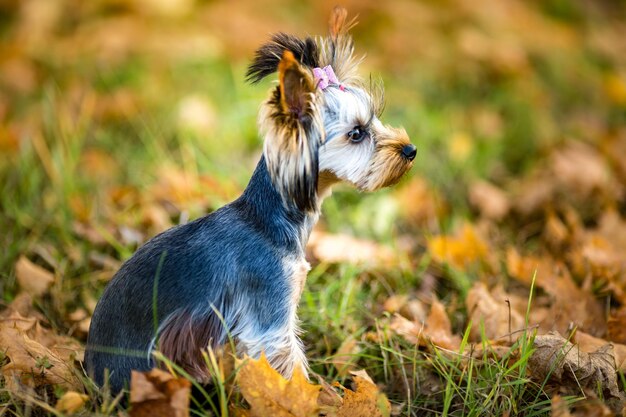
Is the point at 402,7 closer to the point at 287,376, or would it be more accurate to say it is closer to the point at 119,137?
the point at 119,137

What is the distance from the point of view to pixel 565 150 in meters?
5.46

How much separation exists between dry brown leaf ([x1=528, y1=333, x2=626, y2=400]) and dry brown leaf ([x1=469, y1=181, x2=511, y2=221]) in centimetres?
194

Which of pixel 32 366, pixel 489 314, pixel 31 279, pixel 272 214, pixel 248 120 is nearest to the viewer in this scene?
pixel 32 366

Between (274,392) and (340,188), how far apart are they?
2.57 meters

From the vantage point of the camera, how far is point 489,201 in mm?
4750

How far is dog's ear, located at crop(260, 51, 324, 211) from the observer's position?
100 inches

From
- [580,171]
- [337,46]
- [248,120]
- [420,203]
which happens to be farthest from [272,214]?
[580,171]

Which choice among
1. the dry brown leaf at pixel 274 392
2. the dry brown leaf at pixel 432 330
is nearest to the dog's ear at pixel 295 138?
the dry brown leaf at pixel 274 392

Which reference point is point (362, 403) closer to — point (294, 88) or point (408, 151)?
point (408, 151)

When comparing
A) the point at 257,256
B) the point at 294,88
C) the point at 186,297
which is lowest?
the point at 186,297

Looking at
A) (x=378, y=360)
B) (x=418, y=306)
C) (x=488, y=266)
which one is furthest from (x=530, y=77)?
(x=378, y=360)

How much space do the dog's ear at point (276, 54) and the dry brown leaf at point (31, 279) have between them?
171 cm

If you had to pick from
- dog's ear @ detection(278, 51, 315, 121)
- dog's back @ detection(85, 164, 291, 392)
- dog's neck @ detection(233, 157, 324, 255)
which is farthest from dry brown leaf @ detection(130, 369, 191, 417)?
dog's ear @ detection(278, 51, 315, 121)

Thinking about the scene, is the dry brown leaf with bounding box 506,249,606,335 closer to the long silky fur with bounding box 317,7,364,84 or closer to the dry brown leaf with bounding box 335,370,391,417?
the dry brown leaf with bounding box 335,370,391,417
